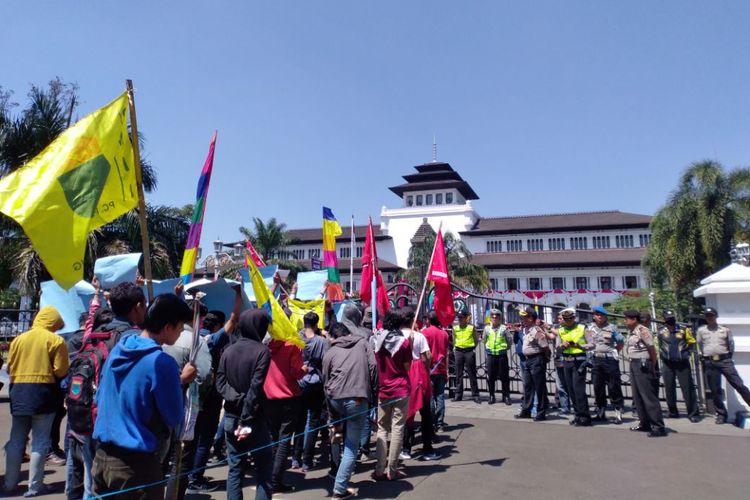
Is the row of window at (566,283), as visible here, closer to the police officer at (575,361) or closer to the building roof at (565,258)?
the building roof at (565,258)

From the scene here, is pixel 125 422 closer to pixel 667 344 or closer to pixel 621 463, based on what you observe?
pixel 621 463

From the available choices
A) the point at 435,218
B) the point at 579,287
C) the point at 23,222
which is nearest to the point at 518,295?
the point at 579,287

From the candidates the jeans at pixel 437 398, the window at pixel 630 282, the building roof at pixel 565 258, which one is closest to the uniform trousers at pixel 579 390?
the jeans at pixel 437 398

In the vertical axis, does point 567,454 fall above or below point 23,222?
below

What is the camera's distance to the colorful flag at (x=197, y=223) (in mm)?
5172

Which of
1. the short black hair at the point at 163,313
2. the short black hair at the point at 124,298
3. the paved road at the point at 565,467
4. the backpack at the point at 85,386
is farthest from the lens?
the paved road at the point at 565,467

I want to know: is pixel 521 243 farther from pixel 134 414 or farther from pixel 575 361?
pixel 134 414

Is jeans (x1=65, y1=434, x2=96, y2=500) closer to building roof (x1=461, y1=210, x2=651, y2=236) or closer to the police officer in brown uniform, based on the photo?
the police officer in brown uniform

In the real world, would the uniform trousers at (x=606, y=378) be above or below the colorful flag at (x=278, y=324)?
below

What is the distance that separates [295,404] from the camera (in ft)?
16.6

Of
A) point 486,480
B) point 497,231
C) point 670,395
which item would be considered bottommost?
point 486,480

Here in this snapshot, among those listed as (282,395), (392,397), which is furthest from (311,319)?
(392,397)

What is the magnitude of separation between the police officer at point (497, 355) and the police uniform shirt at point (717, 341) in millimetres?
3235

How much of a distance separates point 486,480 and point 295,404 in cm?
226
